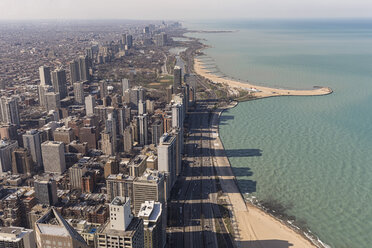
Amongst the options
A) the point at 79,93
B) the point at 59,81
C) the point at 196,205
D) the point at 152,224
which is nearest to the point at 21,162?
the point at 196,205

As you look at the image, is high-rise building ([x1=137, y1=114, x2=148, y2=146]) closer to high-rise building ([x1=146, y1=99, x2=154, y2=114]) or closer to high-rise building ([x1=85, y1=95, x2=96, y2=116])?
high-rise building ([x1=146, y1=99, x2=154, y2=114])

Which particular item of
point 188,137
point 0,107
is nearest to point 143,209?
point 188,137

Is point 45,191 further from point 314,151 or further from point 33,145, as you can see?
point 314,151

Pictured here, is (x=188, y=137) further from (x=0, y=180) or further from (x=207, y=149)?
(x=0, y=180)

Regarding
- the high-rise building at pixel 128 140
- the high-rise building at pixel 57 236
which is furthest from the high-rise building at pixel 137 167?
the high-rise building at pixel 57 236

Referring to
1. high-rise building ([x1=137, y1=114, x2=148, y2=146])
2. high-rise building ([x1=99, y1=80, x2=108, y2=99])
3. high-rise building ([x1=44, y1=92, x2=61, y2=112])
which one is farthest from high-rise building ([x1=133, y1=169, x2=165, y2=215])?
high-rise building ([x1=99, y1=80, x2=108, y2=99])
